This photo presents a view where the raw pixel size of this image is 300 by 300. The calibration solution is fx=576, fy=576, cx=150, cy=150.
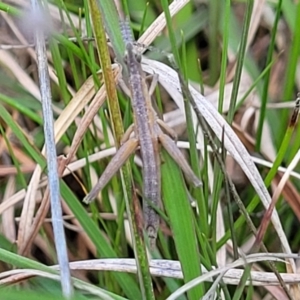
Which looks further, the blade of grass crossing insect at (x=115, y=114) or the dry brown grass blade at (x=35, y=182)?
the dry brown grass blade at (x=35, y=182)

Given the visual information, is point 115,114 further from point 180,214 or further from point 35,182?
point 35,182

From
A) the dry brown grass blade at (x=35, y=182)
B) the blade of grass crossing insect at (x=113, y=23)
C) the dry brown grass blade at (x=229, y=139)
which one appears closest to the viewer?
the blade of grass crossing insect at (x=113, y=23)

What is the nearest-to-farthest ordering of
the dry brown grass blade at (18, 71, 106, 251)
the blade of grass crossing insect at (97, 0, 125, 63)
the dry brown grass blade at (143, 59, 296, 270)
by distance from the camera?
the blade of grass crossing insect at (97, 0, 125, 63)
the dry brown grass blade at (143, 59, 296, 270)
the dry brown grass blade at (18, 71, 106, 251)

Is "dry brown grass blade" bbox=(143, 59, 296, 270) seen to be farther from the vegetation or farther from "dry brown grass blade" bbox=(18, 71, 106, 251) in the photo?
"dry brown grass blade" bbox=(18, 71, 106, 251)

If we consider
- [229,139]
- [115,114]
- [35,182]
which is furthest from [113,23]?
[35,182]

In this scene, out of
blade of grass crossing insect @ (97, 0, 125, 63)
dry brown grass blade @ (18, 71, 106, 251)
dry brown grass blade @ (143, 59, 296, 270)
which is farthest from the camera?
dry brown grass blade @ (18, 71, 106, 251)

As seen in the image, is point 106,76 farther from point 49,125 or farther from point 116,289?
point 116,289

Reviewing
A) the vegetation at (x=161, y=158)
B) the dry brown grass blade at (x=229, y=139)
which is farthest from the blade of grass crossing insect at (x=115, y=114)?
the dry brown grass blade at (x=229, y=139)

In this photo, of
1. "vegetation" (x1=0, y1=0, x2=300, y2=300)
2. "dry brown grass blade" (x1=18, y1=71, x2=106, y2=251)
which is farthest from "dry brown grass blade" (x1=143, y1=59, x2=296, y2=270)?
"dry brown grass blade" (x1=18, y1=71, x2=106, y2=251)

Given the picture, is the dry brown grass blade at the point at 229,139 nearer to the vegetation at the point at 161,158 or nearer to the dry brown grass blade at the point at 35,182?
the vegetation at the point at 161,158
